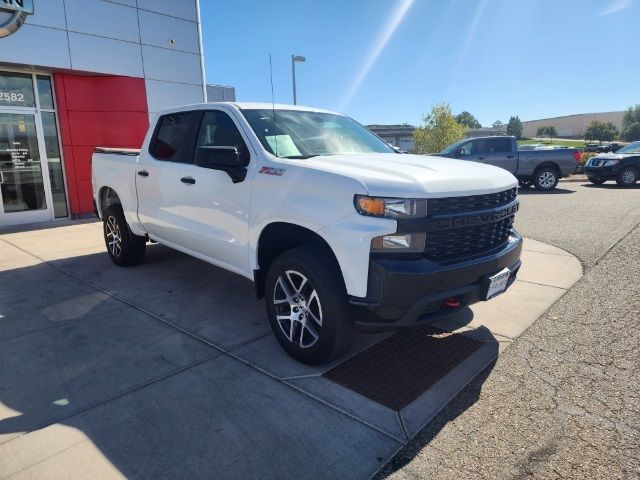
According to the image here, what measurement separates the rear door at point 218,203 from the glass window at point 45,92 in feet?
25.7

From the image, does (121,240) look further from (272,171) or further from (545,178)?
(545,178)

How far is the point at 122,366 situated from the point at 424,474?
7.63ft

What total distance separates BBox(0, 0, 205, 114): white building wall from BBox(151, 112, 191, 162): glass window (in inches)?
251

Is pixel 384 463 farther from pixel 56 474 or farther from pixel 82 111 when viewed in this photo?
pixel 82 111

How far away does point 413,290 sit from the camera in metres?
2.81

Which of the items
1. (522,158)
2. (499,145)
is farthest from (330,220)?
(522,158)

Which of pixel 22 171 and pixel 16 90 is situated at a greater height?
pixel 16 90

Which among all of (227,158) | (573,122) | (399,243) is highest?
(573,122)

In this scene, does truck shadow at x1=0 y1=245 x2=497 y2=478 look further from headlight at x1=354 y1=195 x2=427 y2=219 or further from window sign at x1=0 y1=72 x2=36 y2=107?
window sign at x1=0 y1=72 x2=36 y2=107

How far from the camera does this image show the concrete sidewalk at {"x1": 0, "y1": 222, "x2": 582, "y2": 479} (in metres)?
2.45

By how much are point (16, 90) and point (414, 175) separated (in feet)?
33.7

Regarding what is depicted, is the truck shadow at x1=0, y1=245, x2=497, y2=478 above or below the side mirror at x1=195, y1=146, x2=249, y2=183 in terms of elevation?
below

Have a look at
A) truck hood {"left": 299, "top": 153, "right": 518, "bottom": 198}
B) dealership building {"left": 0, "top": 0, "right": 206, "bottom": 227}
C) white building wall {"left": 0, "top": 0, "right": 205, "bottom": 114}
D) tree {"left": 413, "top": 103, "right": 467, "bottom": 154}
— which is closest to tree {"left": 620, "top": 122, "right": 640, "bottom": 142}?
tree {"left": 413, "top": 103, "right": 467, "bottom": 154}

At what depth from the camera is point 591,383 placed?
3.13 metres
